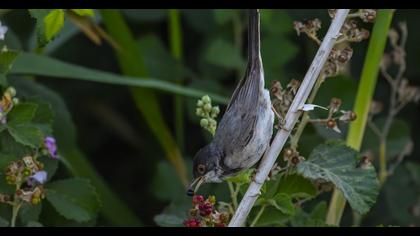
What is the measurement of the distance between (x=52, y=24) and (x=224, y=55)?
1338mm

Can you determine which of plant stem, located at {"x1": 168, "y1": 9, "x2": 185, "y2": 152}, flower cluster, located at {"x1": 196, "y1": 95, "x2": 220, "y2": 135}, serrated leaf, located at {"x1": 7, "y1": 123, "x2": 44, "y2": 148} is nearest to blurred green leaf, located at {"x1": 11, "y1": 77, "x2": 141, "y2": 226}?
serrated leaf, located at {"x1": 7, "y1": 123, "x2": 44, "y2": 148}

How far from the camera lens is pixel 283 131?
7.33 feet

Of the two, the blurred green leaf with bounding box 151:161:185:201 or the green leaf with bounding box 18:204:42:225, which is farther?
the blurred green leaf with bounding box 151:161:185:201

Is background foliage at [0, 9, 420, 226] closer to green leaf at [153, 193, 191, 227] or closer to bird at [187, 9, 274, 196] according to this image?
green leaf at [153, 193, 191, 227]

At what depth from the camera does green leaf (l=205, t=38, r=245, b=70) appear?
11.8 ft

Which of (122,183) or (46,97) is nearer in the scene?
(46,97)

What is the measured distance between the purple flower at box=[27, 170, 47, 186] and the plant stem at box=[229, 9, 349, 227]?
21.7 inches

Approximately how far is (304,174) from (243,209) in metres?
0.24

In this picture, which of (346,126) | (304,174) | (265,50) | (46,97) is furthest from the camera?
(265,50)

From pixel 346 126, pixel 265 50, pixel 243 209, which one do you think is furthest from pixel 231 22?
pixel 243 209

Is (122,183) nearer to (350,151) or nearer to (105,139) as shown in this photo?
(105,139)

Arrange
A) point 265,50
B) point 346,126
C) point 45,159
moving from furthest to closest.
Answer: point 265,50 < point 346,126 < point 45,159

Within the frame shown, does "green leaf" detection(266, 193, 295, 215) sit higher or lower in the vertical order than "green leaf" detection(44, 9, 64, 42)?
lower

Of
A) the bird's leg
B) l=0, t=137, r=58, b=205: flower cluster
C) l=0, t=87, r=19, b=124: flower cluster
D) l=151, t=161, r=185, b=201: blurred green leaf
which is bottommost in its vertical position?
l=151, t=161, r=185, b=201: blurred green leaf
